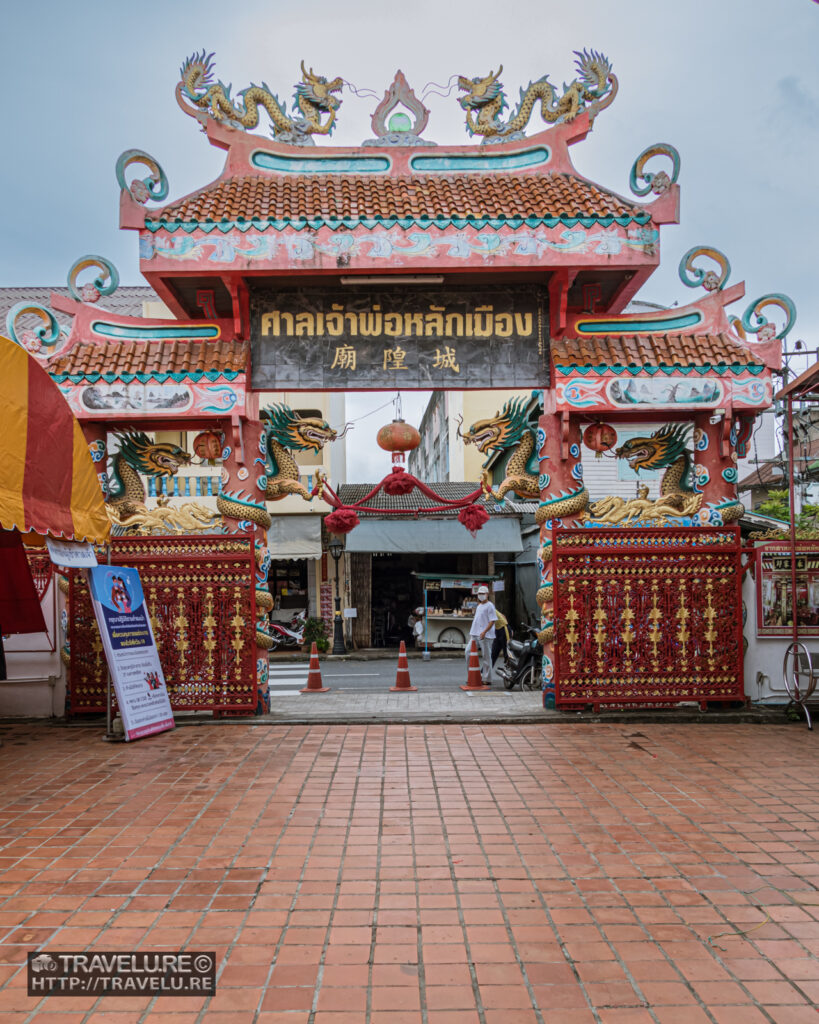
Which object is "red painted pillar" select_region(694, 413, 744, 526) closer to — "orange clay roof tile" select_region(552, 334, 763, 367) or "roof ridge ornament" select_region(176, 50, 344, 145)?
"orange clay roof tile" select_region(552, 334, 763, 367)

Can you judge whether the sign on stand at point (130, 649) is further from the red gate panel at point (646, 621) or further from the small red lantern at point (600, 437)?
the small red lantern at point (600, 437)

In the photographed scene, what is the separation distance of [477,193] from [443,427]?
2449 cm

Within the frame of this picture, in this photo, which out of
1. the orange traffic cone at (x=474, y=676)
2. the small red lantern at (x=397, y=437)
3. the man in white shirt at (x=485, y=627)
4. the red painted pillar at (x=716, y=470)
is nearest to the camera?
the red painted pillar at (x=716, y=470)

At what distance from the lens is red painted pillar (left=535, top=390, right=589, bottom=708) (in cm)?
922

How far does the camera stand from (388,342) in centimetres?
932

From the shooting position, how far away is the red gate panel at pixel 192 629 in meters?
8.94

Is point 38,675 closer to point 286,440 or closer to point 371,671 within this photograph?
point 286,440

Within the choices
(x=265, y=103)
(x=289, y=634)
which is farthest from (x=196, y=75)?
(x=289, y=634)

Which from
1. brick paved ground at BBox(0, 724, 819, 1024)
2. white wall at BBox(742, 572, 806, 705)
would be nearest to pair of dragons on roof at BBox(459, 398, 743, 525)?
white wall at BBox(742, 572, 806, 705)

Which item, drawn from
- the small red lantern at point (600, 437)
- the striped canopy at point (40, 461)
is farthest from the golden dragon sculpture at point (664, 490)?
the striped canopy at point (40, 461)

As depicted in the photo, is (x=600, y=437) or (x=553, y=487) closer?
(x=553, y=487)

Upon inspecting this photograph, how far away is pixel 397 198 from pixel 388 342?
5.76ft

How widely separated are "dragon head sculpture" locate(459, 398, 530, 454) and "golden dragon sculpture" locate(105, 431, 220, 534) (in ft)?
11.1

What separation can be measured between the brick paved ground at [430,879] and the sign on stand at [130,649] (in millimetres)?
680
